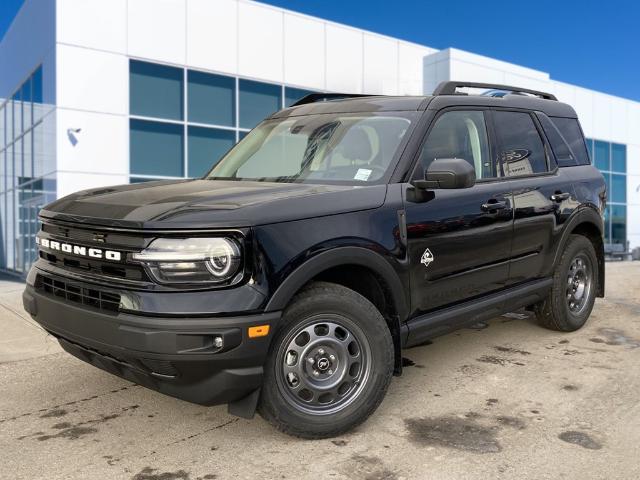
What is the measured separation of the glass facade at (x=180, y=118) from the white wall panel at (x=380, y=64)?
13.1 ft

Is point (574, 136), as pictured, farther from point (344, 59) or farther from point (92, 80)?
point (344, 59)

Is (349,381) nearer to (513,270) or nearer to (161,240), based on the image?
(161,240)

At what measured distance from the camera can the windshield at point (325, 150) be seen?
12.3 ft

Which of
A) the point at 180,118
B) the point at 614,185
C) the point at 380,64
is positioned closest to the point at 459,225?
the point at 180,118

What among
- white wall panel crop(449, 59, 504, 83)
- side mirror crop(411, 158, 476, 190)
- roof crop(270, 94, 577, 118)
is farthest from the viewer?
white wall panel crop(449, 59, 504, 83)

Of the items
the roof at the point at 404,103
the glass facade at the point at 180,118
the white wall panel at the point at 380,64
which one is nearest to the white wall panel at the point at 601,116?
the white wall panel at the point at 380,64

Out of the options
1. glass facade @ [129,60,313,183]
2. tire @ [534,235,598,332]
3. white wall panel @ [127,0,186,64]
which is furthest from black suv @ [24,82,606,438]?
white wall panel @ [127,0,186,64]

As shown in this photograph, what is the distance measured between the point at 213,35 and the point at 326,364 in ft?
44.3

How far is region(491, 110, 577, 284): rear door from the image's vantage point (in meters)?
4.46

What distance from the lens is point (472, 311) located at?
160 inches

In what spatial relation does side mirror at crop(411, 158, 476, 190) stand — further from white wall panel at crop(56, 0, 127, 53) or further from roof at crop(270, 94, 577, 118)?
white wall panel at crop(56, 0, 127, 53)

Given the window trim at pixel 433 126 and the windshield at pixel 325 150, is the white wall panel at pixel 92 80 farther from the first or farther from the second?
the window trim at pixel 433 126

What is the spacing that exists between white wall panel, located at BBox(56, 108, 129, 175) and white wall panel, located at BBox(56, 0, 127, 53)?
1539 mm

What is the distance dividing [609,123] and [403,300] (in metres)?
29.1
